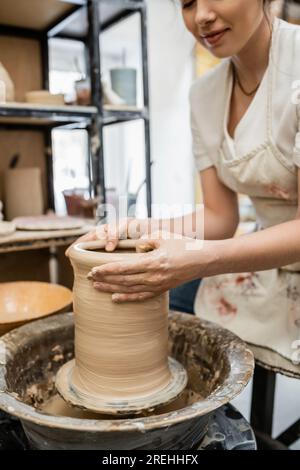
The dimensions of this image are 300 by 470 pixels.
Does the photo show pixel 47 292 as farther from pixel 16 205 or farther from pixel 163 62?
pixel 163 62

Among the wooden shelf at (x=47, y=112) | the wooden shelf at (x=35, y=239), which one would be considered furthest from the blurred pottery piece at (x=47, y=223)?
the wooden shelf at (x=47, y=112)

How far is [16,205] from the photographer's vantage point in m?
1.84

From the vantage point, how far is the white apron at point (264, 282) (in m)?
1.07

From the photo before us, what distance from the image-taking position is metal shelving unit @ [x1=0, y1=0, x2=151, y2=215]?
161 centimetres

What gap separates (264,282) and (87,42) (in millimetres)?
1235

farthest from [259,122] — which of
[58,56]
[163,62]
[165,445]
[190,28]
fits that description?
[163,62]

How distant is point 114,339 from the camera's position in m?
0.82

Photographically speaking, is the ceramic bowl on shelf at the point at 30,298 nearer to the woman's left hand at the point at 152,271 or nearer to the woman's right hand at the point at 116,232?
the woman's right hand at the point at 116,232

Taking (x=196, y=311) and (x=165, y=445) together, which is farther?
(x=196, y=311)

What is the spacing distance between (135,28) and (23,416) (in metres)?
3.70

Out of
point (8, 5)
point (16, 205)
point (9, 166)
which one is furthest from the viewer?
point (9, 166)

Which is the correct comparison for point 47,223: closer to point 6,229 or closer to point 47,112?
point 6,229

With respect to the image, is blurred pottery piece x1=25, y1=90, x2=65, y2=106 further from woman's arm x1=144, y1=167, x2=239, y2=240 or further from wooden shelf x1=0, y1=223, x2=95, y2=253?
woman's arm x1=144, y1=167, x2=239, y2=240

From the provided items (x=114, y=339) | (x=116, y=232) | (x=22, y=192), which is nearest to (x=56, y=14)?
(x=22, y=192)
